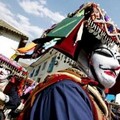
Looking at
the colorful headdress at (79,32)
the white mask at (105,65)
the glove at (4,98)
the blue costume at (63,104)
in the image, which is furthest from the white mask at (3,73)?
the blue costume at (63,104)

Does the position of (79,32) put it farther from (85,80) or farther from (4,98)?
(4,98)

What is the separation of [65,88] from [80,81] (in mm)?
188

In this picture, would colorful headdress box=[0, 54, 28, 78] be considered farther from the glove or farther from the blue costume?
the blue costume

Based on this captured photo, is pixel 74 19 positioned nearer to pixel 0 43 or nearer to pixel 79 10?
pixel 79 10

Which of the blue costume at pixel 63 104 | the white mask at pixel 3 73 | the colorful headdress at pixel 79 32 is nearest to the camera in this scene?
the blue costume at pixel 63 104

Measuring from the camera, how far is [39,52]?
234 cm

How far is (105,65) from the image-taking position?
227 centimetres

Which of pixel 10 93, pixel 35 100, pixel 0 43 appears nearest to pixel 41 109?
pixel 35 100

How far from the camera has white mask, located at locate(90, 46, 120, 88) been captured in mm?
2256

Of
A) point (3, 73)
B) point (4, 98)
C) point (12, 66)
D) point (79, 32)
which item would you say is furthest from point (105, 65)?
point (12, 66)

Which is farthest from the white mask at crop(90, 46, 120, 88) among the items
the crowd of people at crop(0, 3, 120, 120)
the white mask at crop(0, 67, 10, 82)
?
the white mask at crop(0, 67, 10, 82)

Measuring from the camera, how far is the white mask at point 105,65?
2256 mm

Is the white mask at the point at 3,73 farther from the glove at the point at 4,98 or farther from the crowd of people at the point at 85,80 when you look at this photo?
the crowd of people at the point at 85,80

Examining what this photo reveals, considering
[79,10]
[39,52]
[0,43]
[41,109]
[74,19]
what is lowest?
[41,109]
